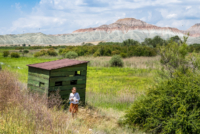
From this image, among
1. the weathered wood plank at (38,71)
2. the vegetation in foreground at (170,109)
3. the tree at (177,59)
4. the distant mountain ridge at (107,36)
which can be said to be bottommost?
the vegetation in foreground at (170,109)

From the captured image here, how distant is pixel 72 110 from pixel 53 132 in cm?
284

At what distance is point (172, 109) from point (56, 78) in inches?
156

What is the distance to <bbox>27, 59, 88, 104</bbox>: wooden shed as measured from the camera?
7.41 m

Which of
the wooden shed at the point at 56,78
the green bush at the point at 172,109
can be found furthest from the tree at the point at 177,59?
the wooden shed at the point at 56,78

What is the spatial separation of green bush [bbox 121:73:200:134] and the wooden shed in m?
2.65

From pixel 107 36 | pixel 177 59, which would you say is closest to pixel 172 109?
pixel 177 59

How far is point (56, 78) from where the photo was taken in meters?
7.53

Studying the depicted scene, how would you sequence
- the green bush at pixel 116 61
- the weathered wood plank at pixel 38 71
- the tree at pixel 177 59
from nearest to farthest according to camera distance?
the weathered wood plank at pixel 38 71
the tree at pixel 177 59
the green bush at pixel 116 61

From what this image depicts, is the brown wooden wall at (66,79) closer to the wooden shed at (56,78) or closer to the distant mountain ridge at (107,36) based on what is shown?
the wooden shed at (56,78)

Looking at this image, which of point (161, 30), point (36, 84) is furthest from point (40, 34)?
point (36, 84)

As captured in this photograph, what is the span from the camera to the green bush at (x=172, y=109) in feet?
17.8

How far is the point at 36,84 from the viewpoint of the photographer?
7977 millimetres

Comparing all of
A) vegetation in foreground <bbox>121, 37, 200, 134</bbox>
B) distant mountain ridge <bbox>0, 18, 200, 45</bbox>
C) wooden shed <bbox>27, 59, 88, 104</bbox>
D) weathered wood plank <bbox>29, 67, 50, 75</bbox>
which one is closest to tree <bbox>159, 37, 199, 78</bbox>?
vegetation in foreground <bbox>121, 37, 200, 134</bbox>

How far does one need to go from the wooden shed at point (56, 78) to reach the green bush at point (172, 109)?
2.65 m
